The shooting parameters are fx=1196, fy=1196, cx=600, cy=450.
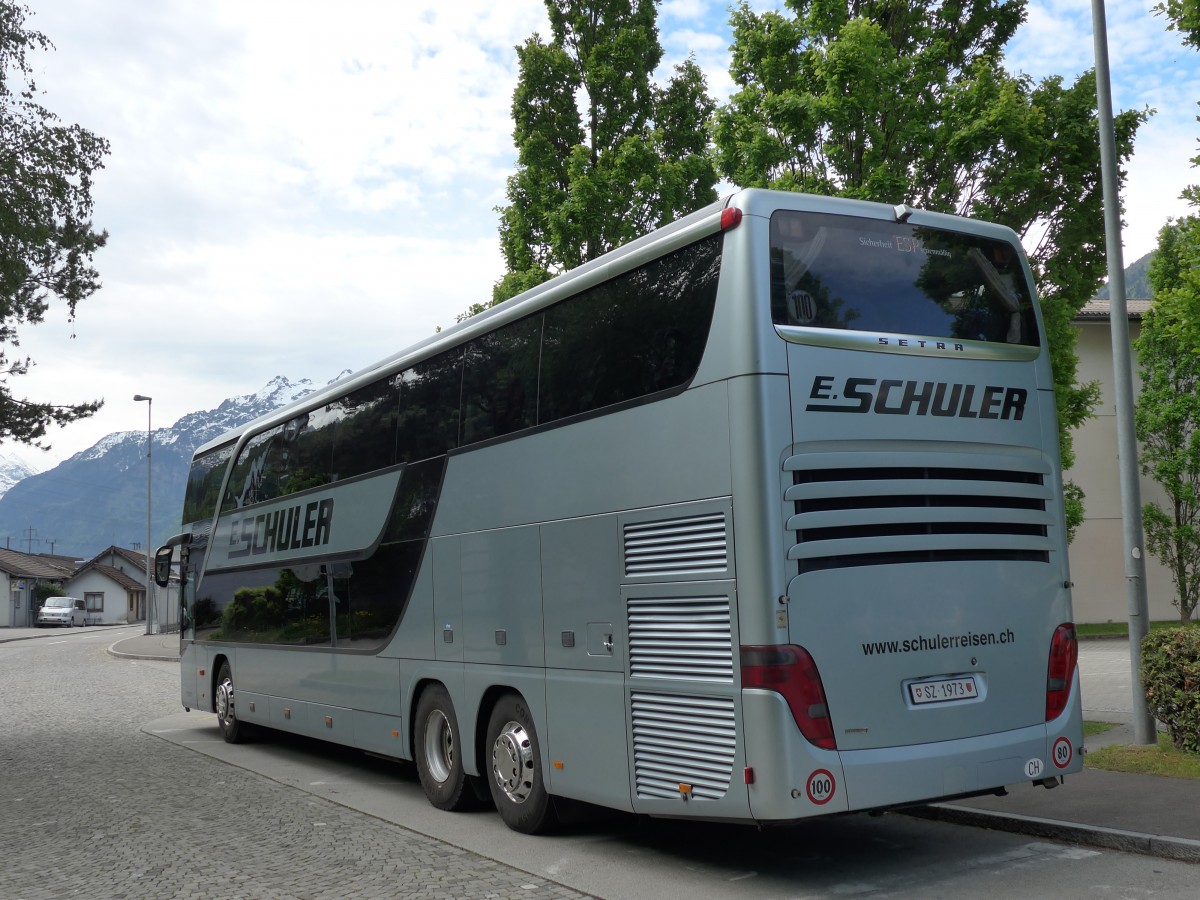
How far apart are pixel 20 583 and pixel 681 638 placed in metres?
100

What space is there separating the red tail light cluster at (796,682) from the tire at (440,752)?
3.89 metres

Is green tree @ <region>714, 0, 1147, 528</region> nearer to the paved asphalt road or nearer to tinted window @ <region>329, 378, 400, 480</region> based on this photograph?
tinted window @ <region>329, 378, 400, 480</region>

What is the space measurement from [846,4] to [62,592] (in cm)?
10102

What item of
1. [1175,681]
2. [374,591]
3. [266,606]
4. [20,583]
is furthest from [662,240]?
[20,583]

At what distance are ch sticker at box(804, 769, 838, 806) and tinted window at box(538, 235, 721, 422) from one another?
245cm

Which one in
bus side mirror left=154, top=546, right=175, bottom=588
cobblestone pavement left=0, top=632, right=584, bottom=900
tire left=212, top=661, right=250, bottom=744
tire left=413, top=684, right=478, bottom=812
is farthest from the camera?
bus side mirror left=154, top=546, right=175, bottom=588

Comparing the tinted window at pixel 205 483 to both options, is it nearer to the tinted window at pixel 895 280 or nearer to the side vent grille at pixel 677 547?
the side vent grille at pixel 677 547

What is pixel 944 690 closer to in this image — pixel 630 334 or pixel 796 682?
pixel 796 682

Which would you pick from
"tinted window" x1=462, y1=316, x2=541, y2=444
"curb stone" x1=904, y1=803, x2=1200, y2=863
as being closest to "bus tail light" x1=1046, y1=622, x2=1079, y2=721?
"curb stone" x1=904, y1=803, x2=1200, y2=863

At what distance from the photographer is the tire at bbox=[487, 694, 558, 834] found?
28.9 ft

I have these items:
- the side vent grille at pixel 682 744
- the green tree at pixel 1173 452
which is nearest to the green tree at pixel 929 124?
the side vent grille at pixel 682 744

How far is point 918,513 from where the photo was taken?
7.30 meters

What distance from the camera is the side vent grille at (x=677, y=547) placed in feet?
23.2

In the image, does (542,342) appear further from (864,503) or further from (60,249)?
(60,249)
